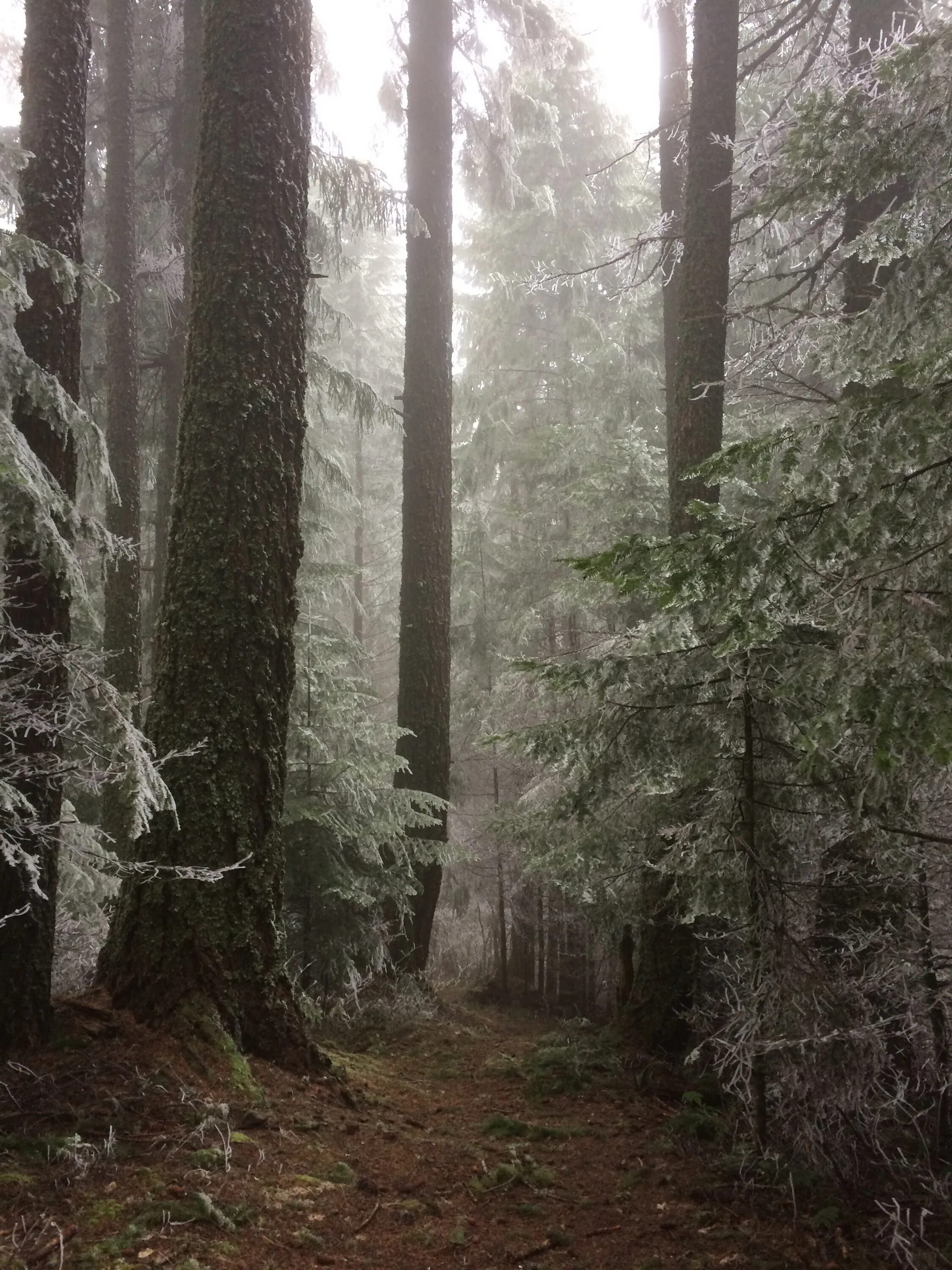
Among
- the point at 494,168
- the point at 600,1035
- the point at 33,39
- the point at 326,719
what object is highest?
the point at 494,168

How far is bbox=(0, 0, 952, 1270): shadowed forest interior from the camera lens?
10.2 feet

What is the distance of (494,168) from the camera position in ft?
36.4

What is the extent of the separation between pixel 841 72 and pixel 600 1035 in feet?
22.1

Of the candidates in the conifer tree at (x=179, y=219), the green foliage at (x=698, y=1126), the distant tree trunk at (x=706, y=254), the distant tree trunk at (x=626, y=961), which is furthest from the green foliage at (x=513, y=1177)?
the conifer tree at (x=179, y=219)

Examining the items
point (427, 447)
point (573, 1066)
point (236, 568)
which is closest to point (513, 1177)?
point (573, 1066)

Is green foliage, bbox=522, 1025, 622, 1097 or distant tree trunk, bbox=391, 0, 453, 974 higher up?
distant tree trunk, bbox=391, 0, 453, 974

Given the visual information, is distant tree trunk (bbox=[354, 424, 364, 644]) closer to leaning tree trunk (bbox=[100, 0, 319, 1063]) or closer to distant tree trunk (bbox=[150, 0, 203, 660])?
distant tree trunk (bbox=[150, 0, 203, 660])

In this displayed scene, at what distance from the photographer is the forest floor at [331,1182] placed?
2912 millimetres

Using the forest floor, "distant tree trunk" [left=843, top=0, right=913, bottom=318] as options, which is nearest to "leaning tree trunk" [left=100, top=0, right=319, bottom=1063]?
the forest floor

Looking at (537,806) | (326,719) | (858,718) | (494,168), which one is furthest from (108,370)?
(858,718)

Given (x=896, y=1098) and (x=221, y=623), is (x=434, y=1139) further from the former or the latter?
(x=221, y=623)

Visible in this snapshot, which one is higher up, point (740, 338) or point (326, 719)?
point (740, 338)

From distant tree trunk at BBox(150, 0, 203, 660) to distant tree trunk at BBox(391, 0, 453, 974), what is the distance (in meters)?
2.33

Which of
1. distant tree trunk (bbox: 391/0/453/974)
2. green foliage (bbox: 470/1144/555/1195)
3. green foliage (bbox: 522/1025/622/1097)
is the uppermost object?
distant tree trunk (bbox: 391/0/453/974)
